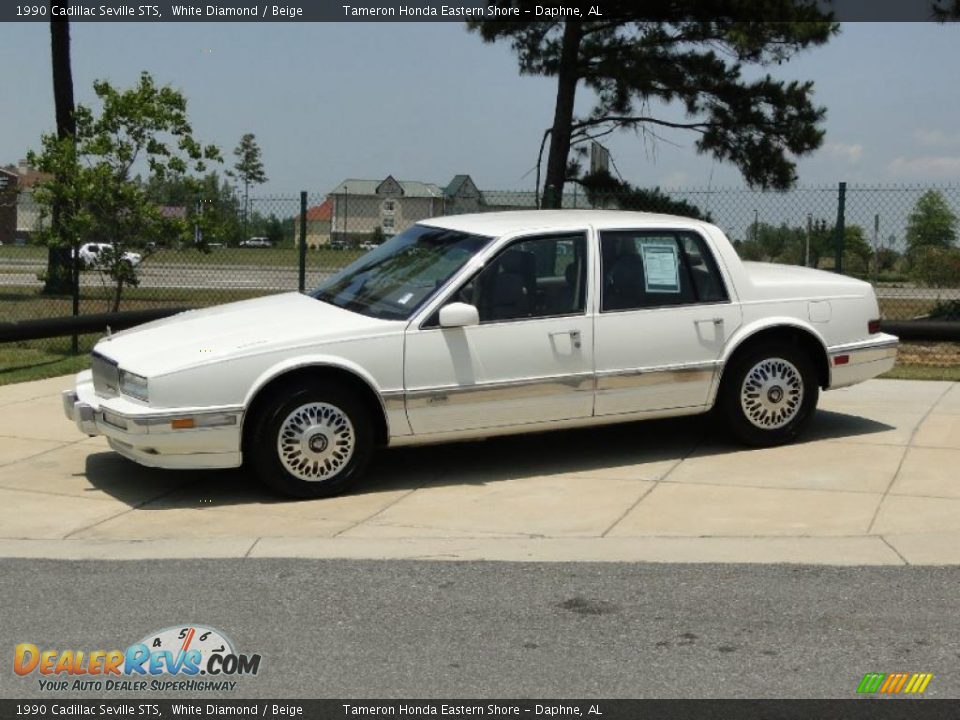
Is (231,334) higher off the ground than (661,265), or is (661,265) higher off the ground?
(661,265)

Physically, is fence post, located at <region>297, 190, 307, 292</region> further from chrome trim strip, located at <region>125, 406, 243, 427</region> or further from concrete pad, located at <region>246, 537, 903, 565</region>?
concrete pad, located at <region>246, 537, 903, 565</region>

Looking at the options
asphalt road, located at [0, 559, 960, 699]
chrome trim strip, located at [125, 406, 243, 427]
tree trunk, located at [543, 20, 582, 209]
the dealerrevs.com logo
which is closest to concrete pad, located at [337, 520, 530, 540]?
asphalt road, located at [0, 559, 960, 699]

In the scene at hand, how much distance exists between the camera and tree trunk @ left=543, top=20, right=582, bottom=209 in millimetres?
18078

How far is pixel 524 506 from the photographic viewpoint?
7.57m

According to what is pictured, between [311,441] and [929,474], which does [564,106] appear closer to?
[929,474]

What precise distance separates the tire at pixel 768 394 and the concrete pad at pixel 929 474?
759 millimetres

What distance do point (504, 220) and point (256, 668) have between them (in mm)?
4373

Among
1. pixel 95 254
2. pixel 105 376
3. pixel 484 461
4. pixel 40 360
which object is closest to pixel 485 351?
pixel 484 461

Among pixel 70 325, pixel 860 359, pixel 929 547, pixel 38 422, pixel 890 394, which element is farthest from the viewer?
pixel 70 325

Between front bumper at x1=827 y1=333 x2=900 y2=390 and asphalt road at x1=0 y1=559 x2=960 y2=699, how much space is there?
286 centimetres

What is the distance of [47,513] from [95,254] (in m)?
8.61
